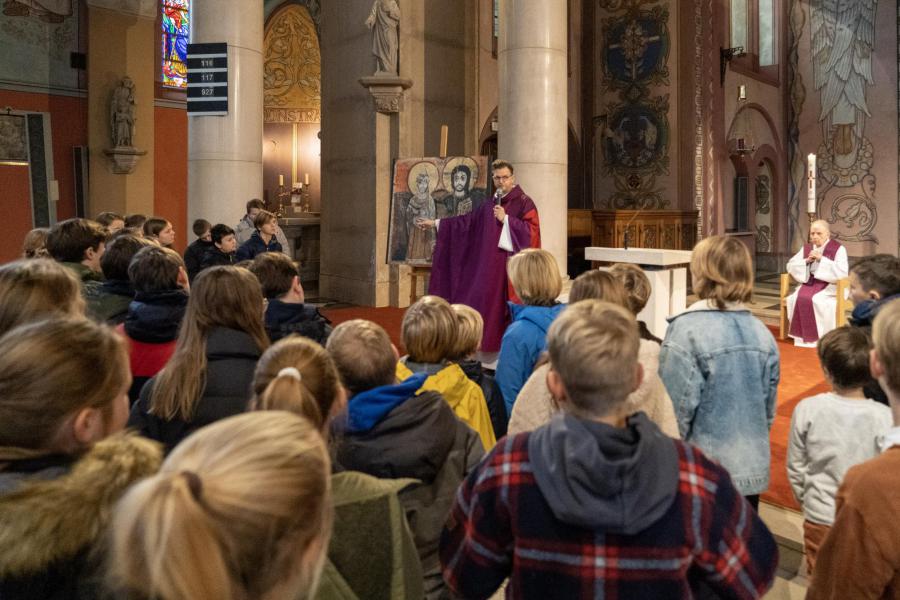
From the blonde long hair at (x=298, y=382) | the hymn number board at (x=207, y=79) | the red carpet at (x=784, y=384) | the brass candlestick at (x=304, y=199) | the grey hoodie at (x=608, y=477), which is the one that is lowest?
the red carpet at (x=784, y=384)

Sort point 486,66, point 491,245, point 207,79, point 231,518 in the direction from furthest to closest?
point 486,66 → point 207,79 → point 491,245 → point 231,518

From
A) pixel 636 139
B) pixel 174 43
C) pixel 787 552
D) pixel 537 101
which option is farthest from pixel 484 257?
pixel 174 43

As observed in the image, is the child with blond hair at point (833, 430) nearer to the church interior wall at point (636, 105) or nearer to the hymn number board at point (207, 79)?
the hymn number board at point (207, 79)

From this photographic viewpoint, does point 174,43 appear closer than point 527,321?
No

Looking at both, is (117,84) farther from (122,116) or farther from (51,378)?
(51,378)

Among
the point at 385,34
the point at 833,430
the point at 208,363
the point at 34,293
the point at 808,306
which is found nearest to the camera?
the point at 34,293

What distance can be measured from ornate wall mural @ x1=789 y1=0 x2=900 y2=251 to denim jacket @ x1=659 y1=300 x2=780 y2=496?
15891 mm

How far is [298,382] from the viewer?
5.32 ft

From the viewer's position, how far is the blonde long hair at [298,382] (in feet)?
5.24

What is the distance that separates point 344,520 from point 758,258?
715 inches

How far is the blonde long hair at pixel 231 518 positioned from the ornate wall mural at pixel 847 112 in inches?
714

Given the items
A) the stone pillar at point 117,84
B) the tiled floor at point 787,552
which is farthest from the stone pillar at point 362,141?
the tiled floor at point 787,552

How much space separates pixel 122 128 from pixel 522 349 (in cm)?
1201

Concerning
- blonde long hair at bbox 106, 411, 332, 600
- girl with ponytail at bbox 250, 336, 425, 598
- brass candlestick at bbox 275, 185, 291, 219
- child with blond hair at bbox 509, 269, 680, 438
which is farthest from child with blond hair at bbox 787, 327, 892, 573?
brass candlestick at bbox 275, 185, 291, 219
